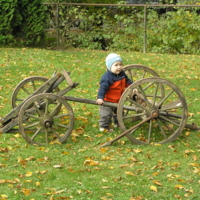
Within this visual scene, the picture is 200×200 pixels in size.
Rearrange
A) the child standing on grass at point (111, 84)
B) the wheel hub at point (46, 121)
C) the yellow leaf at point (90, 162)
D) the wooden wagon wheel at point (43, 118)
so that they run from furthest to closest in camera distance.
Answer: the child standing on grass at point (111, 84) → the wheel hub at point (46, 121) → the wooden wagon wheel at point (43, 118) → the yellow leaf at point (90, 162)

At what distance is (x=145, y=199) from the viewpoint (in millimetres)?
4770

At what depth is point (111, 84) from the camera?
6.43 m

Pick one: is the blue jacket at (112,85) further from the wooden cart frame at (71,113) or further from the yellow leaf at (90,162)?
the yellow leaf at (90,162)

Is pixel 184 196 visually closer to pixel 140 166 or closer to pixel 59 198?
pixel 140 166

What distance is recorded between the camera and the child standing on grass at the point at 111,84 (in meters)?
6.34

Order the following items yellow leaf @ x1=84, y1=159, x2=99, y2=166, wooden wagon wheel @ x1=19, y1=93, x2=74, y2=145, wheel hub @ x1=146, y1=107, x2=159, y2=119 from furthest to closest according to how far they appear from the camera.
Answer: wheel hub @ x1=146, y1=107, x2=159, y2=119 → wooden wagon wheel @ x1=19, y1=93, x2=74, y2=145 → yellow leaf @ x1=84, y1=159, x2=99, y2=166

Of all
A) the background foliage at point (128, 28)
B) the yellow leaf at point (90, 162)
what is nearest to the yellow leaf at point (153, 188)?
the yellow leaf at point (90, 162)

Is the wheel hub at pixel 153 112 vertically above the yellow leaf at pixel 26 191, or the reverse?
the wheel hub at pixel 153 112

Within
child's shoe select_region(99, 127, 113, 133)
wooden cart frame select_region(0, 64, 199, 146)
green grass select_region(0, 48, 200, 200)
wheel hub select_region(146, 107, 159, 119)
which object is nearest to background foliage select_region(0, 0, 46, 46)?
green grass select_region(0, 48, 200, 200)

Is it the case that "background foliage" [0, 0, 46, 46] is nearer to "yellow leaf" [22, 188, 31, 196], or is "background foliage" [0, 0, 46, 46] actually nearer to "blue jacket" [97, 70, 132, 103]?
"blue jacket" [97, 70, 132, 103]

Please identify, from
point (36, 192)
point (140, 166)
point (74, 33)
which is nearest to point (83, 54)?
point (74, 33)

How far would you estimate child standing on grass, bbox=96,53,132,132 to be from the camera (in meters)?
6.34

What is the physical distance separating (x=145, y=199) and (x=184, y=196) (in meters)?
0.47

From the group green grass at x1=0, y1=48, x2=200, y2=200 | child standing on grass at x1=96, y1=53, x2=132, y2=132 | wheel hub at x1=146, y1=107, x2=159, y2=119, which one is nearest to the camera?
green grass at x1=0, y1=48, x2=200, y2=200
